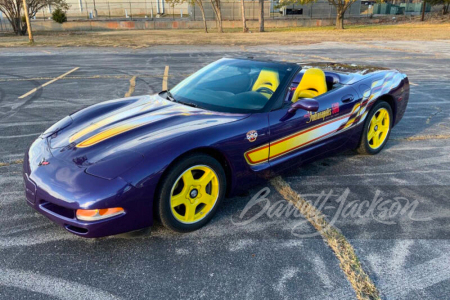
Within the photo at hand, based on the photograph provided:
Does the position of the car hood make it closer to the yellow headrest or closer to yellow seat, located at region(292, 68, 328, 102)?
the yellow headrest

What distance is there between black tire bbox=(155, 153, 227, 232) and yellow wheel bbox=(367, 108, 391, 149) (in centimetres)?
243

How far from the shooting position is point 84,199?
95.2 inches

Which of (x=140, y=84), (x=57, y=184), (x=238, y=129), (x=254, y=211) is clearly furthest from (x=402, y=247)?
(x=140, y=84)

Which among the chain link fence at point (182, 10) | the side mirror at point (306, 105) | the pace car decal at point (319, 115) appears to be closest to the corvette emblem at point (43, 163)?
the side mirror at point (306, 105)

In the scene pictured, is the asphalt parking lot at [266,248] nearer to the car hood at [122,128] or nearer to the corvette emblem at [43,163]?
the corvette emblem at [43,163]

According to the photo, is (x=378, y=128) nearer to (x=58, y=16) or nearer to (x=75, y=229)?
(x=75, y=229)

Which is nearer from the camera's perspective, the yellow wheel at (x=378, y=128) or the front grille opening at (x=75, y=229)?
the front grille opening at (x=75, y=229)

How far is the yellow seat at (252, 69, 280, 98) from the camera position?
3629 millimetres

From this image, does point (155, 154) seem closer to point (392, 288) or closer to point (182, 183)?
point (182, 183)

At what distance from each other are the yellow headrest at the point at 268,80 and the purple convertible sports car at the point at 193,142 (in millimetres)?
17

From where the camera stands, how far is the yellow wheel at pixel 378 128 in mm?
4559

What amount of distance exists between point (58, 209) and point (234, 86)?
2.08 m

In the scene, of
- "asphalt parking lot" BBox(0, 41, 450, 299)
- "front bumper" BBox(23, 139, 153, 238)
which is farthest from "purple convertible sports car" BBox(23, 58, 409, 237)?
"asphalt parking lot" BBox(0, 41, 450, 299)

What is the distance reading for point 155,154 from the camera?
2.65 m
